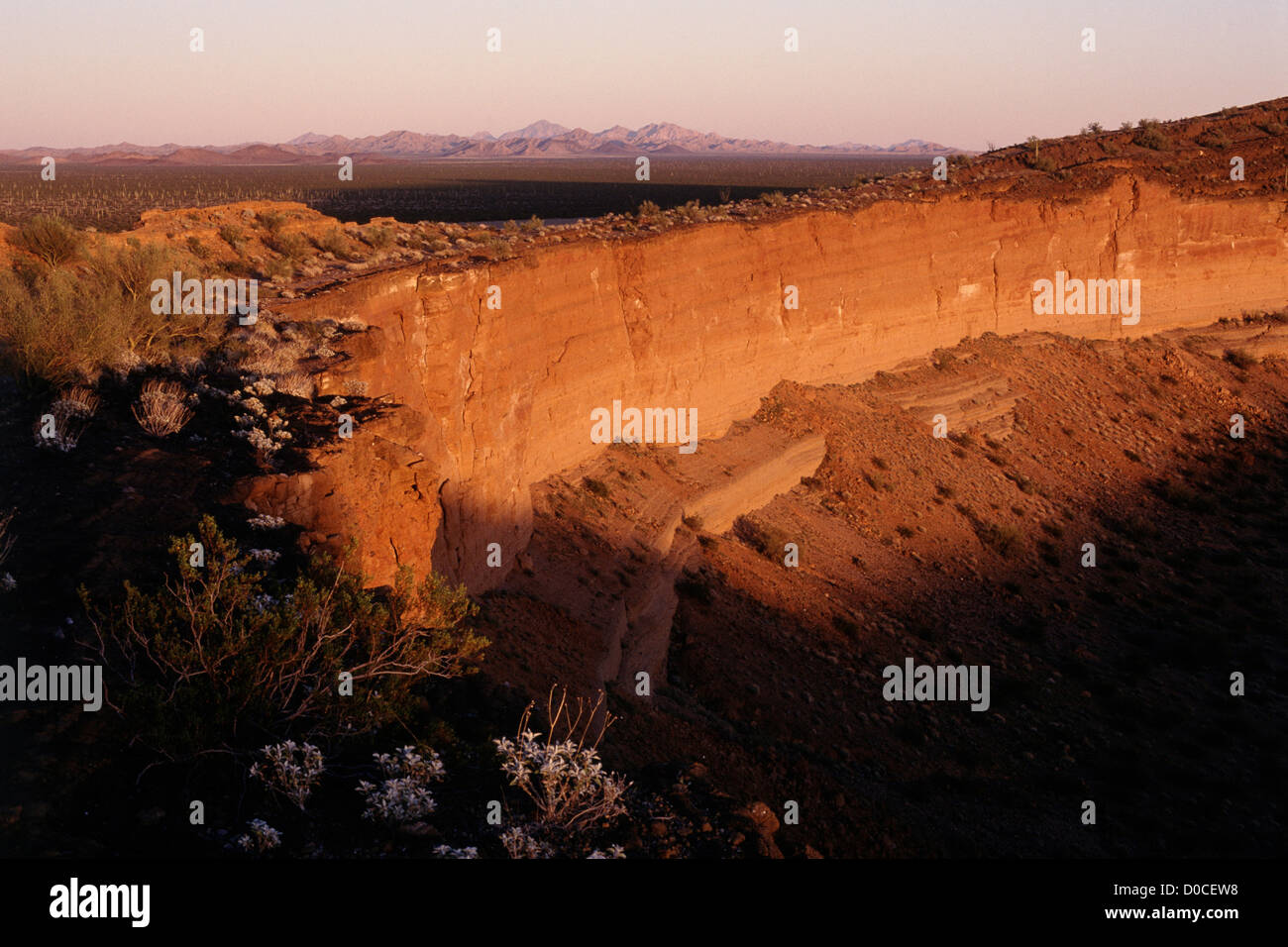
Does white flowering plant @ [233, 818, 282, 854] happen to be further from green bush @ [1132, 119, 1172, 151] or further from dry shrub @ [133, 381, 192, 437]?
green bush @ [1132, 119, 1172, 151]

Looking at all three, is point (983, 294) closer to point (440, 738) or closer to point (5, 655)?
point (440, 738)

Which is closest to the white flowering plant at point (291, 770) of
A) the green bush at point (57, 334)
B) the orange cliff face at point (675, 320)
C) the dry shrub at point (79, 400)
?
the orange cliff face at point (675, 320)

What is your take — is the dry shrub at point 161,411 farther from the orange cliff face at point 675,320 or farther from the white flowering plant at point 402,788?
the white flowering plant at point 402,788

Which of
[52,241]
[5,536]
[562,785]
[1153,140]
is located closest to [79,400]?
[5,536]

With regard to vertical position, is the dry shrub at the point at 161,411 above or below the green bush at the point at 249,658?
above

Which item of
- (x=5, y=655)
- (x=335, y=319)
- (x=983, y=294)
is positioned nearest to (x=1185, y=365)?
(x=983, y=294)

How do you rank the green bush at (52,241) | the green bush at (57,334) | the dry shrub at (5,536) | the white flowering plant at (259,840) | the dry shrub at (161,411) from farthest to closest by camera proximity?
the green bush at (52,241)
the green bush at (57,334)
the dry shrub at (161,411)
the dry shrub at (5,536)
the white flowering plant at (259,840)
